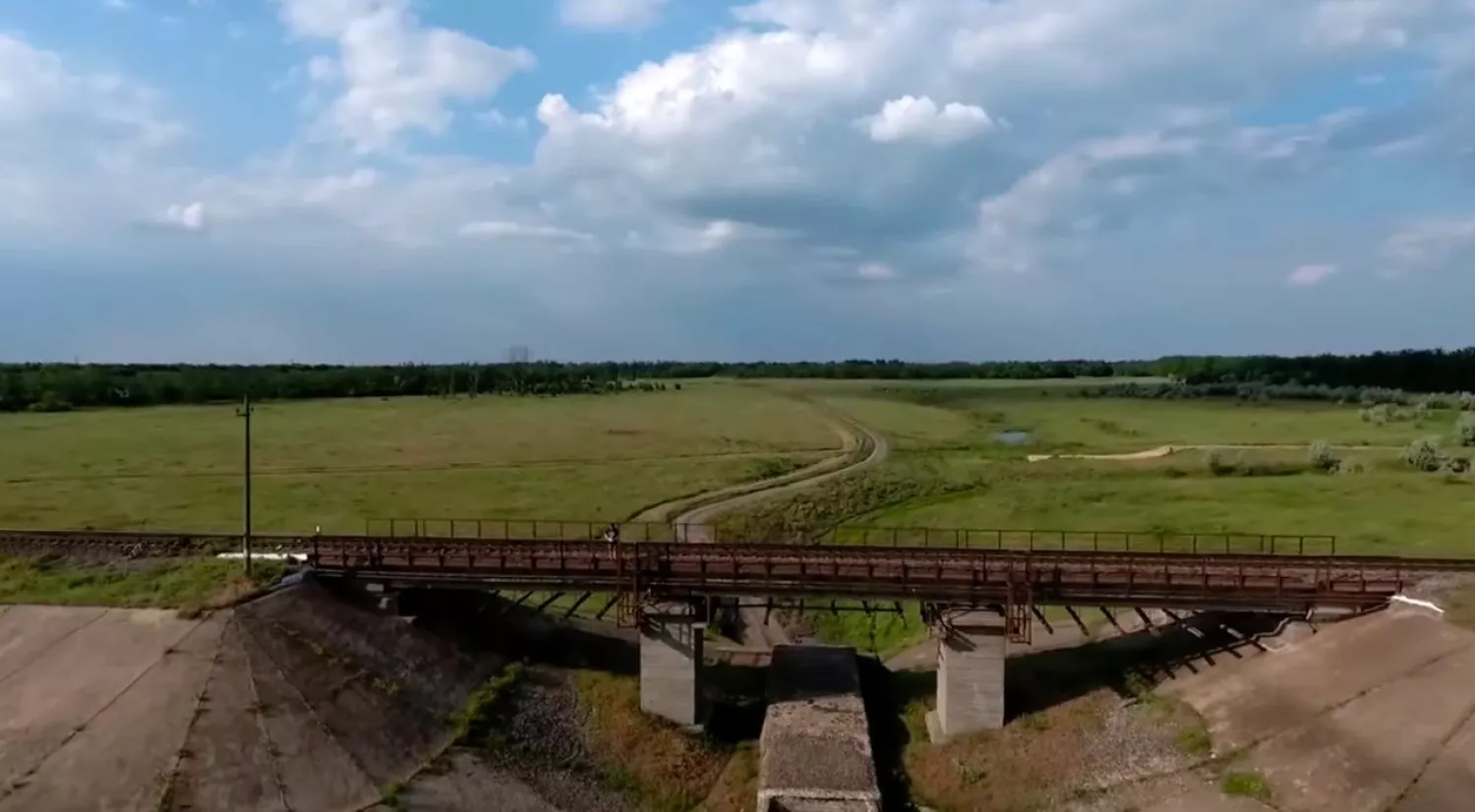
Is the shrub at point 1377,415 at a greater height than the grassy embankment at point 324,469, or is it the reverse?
the shrub at point 1377,415

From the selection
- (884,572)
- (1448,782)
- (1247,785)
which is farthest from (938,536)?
(1448,782)

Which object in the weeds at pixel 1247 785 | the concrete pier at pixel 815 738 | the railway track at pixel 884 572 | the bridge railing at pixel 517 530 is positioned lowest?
the concrete pier at pixel 815 738

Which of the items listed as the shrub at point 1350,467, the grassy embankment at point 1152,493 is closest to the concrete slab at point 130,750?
the grassy embankment at point 1152,493

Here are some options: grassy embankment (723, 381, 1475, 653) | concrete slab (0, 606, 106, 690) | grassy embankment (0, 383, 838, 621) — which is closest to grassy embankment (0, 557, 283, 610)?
grassy embankment (0, 383, 838, 621)

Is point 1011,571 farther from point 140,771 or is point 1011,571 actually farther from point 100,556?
point 100,556

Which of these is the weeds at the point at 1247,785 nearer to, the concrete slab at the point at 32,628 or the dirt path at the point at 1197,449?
the concrete slab at the point at 32,628

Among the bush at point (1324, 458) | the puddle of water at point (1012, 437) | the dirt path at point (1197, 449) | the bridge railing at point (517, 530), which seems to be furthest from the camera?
the puddle of water at point (1012, 437)

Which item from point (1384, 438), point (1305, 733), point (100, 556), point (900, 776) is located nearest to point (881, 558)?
point (900, 776)
